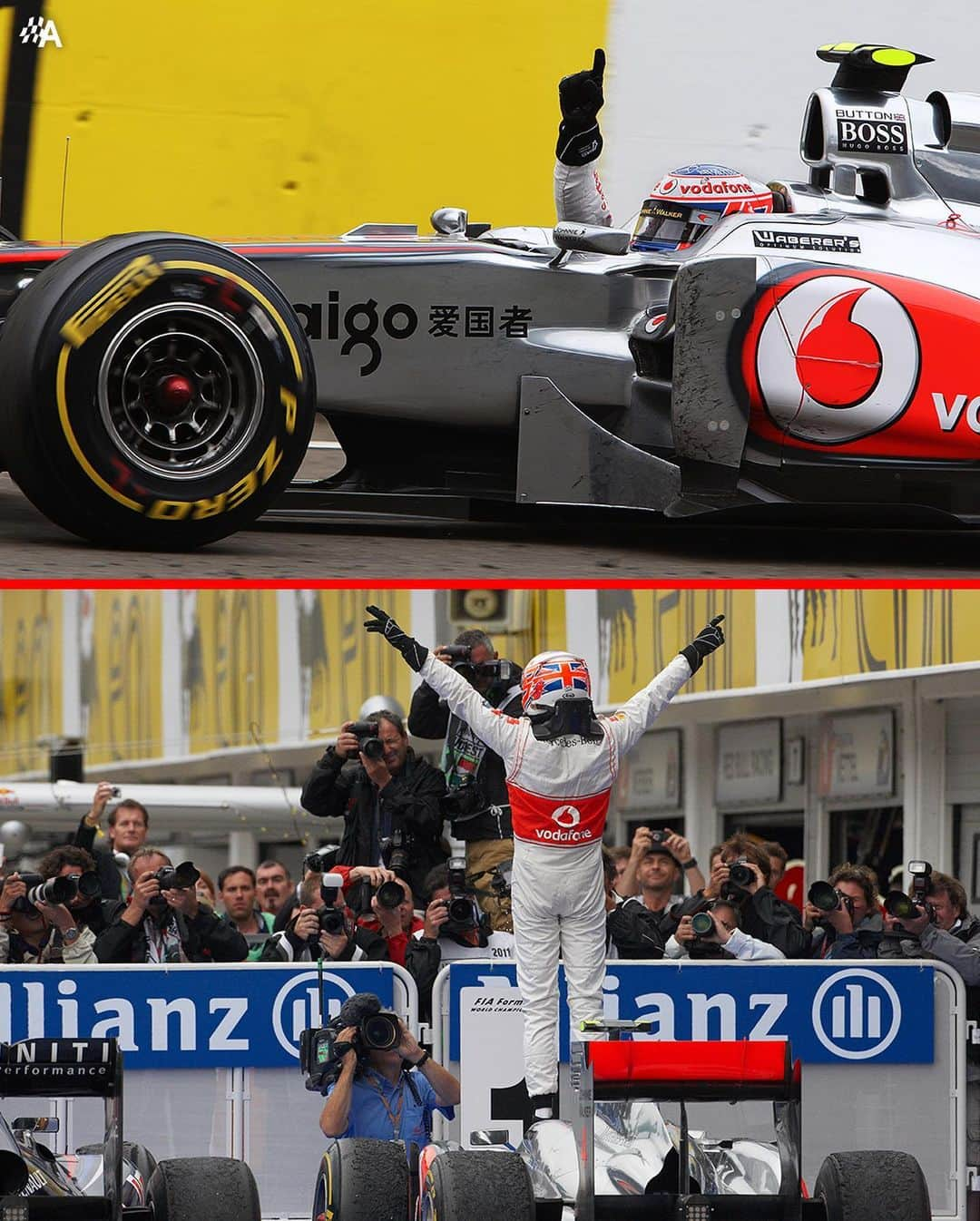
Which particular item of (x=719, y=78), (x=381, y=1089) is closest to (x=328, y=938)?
(x=381, y=1089)

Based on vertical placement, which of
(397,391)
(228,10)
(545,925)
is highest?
(228,10)

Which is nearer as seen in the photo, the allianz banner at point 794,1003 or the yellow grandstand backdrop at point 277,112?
the allianz banner at point 794,1003

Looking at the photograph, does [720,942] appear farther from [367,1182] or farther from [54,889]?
[54,889]

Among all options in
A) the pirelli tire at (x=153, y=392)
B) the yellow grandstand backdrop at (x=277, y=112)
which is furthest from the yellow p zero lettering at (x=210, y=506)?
the yellow grandstand backdrop at (x=277, y=112)

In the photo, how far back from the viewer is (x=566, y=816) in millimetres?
5801

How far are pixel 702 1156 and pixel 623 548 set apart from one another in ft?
9.57

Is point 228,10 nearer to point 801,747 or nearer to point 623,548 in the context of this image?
point 623,548

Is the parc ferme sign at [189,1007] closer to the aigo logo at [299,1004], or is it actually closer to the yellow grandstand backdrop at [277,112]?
the aigo logo at [299,1004]

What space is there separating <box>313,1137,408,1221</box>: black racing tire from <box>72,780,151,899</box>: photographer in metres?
3.30

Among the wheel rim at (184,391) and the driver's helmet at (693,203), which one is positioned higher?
the driver's helmet at (693,203)

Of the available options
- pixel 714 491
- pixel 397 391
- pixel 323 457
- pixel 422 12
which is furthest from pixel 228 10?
pixel 714 491

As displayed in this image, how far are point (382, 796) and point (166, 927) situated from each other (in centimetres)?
100

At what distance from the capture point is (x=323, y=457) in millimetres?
9719

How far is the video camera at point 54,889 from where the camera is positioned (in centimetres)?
697
